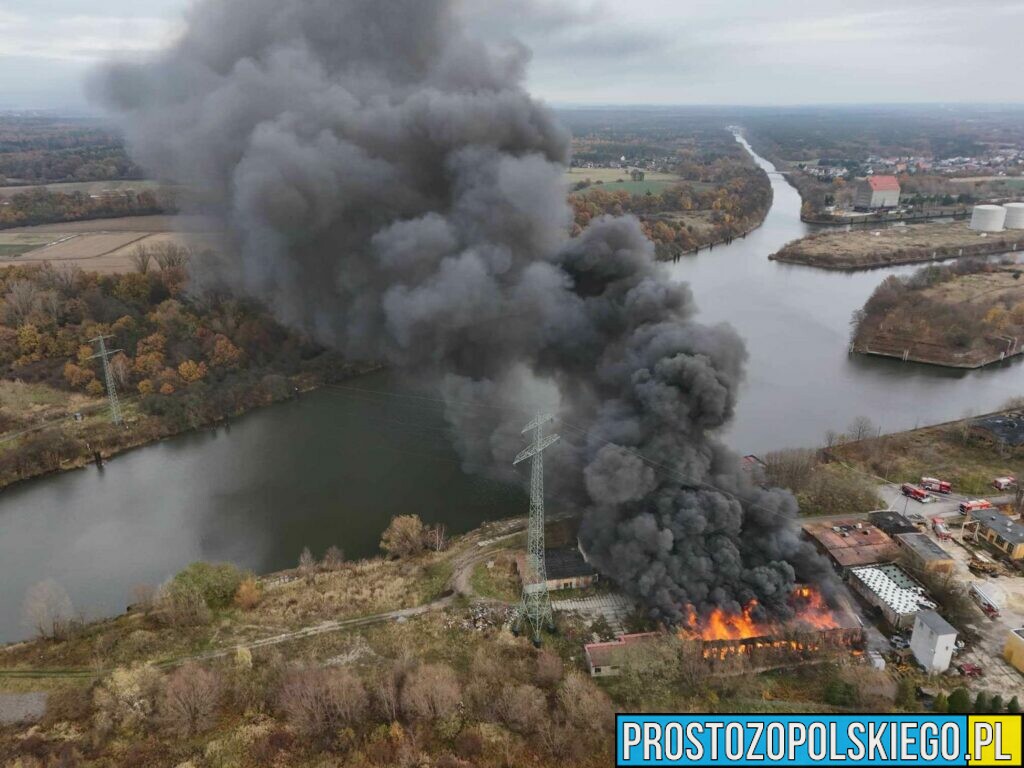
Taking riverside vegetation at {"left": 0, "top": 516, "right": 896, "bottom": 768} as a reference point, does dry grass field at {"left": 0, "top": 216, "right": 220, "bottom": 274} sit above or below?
above

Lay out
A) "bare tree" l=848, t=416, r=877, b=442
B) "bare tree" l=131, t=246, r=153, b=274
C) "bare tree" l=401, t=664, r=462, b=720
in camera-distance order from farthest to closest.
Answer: "bare tree" l=131, t=246, r=153, b=274 → "bare tree" l=848, t=416, r=877, b=442 → "bare tree" l=401, t=664, r=462, b=720

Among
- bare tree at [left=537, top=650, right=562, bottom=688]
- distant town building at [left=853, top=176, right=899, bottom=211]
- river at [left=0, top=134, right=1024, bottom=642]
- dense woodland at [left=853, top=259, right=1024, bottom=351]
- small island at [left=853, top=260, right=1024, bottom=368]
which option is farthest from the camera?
distant town building at [left=853, top=176, right=899, bottom=211]

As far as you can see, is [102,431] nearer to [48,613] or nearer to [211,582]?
[48,613]

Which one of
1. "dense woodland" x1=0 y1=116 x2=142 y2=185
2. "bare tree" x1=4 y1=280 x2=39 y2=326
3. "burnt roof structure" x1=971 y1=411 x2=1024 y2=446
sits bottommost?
"burnt roof structure" x1=971 y1=411 x2=1024 y2=446

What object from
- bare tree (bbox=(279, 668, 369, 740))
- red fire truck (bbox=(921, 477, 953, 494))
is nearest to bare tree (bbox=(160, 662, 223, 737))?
bare tree (bbox=(279, 668, 369, 740))

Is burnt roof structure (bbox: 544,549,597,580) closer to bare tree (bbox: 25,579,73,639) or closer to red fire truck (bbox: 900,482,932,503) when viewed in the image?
red fire truck (bbox: 900,482,932,503)

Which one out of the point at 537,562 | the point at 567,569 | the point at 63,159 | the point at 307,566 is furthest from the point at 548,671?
the point at 63,159

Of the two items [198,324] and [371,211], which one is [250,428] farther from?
[371,211]

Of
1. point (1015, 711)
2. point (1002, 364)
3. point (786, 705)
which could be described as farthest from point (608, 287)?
point (1002, 364)
